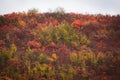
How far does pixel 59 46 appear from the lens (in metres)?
24.9

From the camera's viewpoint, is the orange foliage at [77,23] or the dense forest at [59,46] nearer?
the dense forest at [59,46]

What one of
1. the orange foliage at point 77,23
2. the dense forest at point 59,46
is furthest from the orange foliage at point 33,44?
the orange foliage at point 77,23

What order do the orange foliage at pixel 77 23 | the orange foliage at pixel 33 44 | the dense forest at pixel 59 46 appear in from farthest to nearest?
the orange foliage at pixel 77 23 < the orange foliage at pixel 33 44 < the dense forest at pixel 59 46

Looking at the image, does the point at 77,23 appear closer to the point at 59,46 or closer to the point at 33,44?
the point at 59,46

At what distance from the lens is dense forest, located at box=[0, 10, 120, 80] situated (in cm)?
2127

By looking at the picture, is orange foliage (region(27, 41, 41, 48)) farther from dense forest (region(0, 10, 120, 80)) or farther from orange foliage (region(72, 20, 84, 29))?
orange foliage (region(72, 20, 84, 29))

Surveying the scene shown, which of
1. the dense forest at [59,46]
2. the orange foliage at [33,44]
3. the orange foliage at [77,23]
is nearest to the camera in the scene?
the dense forest at [59,46]

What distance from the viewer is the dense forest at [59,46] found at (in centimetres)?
2127

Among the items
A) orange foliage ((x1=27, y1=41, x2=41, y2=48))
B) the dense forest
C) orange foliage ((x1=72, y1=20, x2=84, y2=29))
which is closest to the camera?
the dense forest

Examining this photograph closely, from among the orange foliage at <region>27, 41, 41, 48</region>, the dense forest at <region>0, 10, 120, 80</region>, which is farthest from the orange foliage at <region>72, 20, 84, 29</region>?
the orange foliage at <region>27, 41, 41, 48</region>

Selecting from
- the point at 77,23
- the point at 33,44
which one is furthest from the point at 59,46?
the point at 77,23

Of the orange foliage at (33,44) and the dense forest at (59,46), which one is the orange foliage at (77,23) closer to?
the dense forest at (59,46)

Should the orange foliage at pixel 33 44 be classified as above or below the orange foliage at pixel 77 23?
below

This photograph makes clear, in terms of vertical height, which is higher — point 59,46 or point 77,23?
point 77,23
